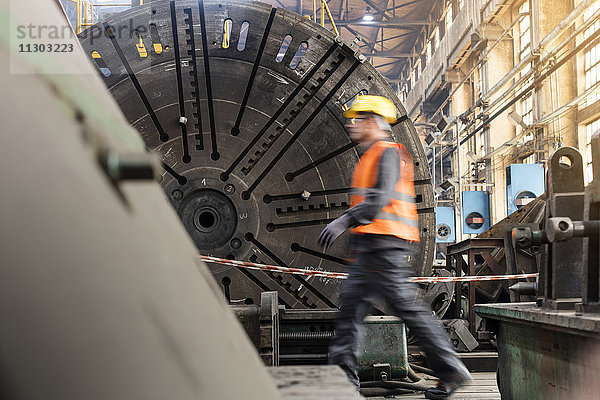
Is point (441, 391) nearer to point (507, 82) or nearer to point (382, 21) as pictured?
point (507, 82)

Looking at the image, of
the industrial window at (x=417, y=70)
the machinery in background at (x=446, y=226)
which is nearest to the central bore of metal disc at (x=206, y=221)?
the machinery in background at (x=446, y=226)

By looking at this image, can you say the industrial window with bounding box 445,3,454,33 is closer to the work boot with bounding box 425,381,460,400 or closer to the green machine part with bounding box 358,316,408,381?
the green machine part with bounding box 358,316,408,381

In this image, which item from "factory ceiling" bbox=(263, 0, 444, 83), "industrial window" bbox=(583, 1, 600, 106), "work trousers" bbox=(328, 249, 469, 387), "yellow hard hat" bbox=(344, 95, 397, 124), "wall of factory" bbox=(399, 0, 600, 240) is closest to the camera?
"work trousers" bbox=(328, 249, 469, 387)

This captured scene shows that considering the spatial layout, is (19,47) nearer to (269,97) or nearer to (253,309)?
(253,309)

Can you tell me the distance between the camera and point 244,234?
15.0 feet

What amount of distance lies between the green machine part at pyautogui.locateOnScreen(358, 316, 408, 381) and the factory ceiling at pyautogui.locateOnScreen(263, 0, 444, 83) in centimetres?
1570

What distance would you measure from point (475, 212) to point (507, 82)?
3327 millimetres

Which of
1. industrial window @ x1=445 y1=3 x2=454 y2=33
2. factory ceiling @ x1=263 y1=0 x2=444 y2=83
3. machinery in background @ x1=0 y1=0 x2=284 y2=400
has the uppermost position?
factory ceiling @ x1=263 y1=0 x2=444 y2=83

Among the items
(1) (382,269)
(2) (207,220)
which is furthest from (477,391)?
(2) (207,220)

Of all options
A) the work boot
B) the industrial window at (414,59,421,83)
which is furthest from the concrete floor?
the industrial window at (414,59,421,83)

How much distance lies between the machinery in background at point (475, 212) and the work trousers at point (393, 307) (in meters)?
11.6

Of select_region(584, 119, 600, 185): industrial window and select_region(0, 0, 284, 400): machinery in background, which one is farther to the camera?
select_region(584, 119, 600, 185): industrial window

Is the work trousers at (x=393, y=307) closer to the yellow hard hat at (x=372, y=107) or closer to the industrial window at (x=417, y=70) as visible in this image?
the yellow hard hat at (x=372, y=107)

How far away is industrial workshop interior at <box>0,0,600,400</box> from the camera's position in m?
0.58
